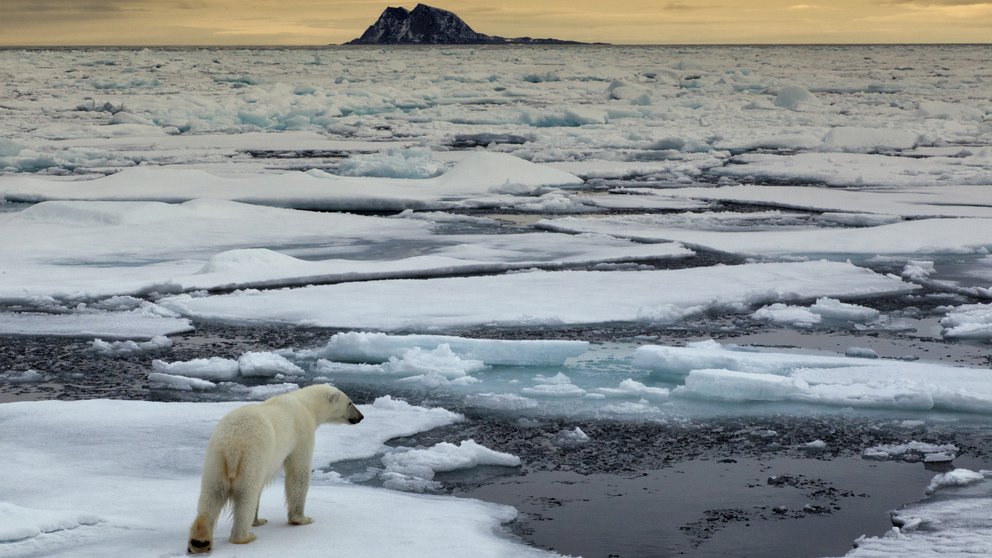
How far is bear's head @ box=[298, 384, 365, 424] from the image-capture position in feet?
13.5

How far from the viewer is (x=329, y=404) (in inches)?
162

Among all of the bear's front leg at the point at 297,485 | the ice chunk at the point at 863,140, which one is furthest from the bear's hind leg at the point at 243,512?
the ice chunk at the point at 863,140

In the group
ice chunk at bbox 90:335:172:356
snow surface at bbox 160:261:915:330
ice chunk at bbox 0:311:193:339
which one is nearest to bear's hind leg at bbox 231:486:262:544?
ice chunk at bbox 90:335:172:356

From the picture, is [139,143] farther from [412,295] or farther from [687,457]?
[687,457]

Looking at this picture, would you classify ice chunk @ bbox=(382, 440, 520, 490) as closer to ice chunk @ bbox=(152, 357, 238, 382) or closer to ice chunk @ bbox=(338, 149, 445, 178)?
ice chunk @ bbox=(152, 357, 238, 382)

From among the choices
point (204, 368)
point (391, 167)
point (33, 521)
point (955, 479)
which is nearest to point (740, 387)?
point (955, 479)

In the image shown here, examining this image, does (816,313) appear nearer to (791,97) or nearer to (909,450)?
(909,450)

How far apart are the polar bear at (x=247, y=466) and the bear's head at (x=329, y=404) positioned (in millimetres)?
170

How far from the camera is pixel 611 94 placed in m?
36.0

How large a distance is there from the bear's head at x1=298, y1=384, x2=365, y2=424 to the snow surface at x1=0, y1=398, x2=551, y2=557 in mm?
336

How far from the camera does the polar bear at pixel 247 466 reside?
351 centimetres

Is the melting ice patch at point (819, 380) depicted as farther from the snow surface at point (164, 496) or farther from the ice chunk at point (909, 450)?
the snow surface at point (164, 496)

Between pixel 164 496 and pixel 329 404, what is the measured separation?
2.55ft

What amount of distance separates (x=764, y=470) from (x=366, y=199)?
1049cm
